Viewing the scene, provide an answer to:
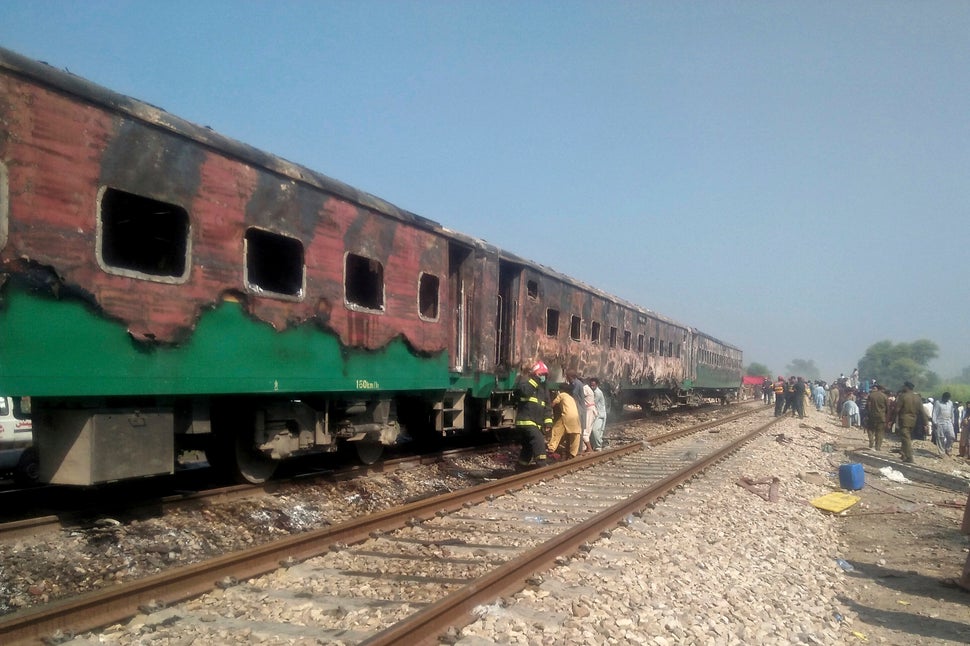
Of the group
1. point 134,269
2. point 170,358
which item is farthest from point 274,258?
point 170,358

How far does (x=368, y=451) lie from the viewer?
920cm

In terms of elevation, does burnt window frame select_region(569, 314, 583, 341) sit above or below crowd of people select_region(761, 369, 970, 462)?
above

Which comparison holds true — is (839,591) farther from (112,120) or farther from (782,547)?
(112,120)

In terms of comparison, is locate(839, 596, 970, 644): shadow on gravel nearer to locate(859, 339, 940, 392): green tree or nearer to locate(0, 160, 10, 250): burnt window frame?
locate(0, 160, 10, 250): burnt window frame

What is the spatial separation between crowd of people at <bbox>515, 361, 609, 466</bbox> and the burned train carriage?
1.16 m

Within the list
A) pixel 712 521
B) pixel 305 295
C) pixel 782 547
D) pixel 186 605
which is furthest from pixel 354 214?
pixel 782 547

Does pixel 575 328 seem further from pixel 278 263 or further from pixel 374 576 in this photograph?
pixel 374 576

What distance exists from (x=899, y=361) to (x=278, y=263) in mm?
113263

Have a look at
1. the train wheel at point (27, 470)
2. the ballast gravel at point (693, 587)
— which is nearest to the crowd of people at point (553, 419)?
the ballast gravel at point (693, 587)

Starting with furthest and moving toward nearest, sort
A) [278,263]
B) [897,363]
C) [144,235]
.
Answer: [897,363], [278,263], [144,235]

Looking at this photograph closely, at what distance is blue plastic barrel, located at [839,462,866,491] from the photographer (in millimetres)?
11008

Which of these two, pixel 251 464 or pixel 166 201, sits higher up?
pixel 166 201

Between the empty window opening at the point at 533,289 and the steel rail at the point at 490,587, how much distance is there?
5881 millimetres

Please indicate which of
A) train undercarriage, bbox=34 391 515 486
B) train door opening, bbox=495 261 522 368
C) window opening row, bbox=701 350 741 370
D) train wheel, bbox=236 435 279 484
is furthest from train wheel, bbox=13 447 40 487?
window opening row, bbox=701 350 741 370
